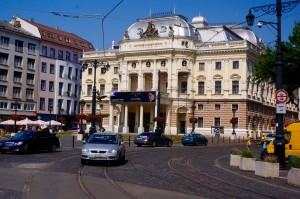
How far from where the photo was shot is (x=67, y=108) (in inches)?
3396

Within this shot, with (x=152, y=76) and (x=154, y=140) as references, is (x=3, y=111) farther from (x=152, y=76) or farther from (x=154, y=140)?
(x=154, y=140)

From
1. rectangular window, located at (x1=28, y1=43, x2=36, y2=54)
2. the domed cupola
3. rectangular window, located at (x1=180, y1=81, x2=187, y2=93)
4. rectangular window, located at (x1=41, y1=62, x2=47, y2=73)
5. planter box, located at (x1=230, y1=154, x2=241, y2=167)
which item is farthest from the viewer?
the domed cupola

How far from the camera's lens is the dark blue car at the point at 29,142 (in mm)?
24438

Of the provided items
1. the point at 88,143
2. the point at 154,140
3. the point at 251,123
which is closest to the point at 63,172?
the point at 88,143

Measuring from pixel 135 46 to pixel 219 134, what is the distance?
21.8m

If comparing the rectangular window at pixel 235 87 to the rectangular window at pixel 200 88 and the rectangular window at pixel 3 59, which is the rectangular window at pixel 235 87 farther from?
the rectangular window at pixel 3 59

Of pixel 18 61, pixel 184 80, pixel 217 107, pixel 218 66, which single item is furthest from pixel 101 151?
pixel 18 61

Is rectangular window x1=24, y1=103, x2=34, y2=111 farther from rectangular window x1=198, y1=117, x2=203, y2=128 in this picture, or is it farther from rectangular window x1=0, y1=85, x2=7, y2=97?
rectangular window x1=198, y1=117, x2=203, y2=128

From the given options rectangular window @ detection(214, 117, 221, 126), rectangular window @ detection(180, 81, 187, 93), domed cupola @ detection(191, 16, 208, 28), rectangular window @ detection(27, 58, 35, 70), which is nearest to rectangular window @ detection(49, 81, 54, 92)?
rectangular window @ detection(27, 58, 35, 70)

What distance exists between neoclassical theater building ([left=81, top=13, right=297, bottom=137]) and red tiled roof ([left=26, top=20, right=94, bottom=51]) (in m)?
13.8

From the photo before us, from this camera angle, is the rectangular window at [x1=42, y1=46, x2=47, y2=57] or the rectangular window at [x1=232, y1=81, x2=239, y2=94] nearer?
the rectangular window at [x1=232, y1=81, x2=239, y2=94]

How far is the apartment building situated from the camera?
Result: 234 feet

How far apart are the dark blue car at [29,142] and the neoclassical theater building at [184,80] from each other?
139 ft

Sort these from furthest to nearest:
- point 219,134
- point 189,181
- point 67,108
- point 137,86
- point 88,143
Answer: point 67,108 < point 137,86 < point 219,134 < point 88,143 < point 189,181
